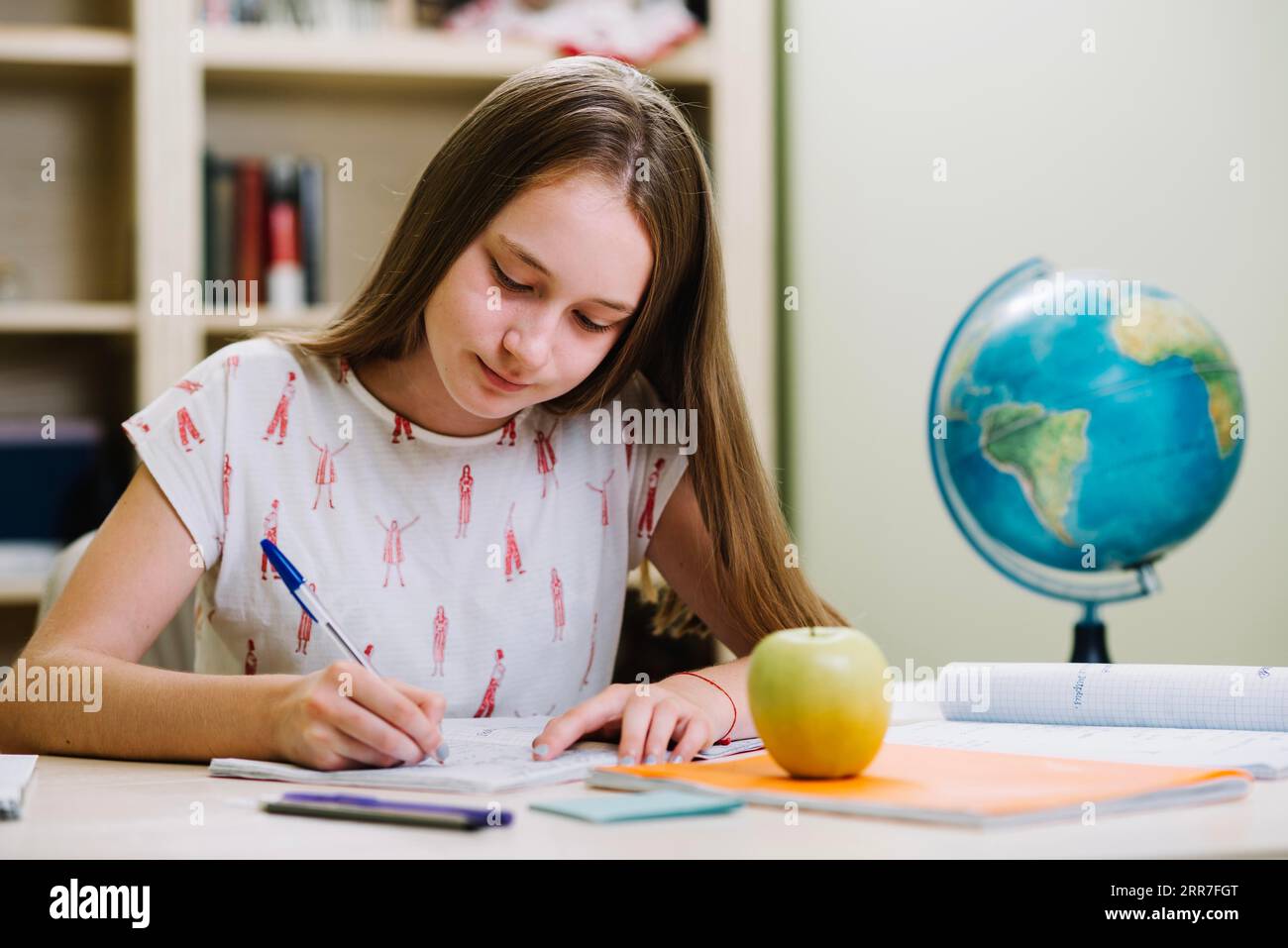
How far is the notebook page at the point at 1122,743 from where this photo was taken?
2.94 ft

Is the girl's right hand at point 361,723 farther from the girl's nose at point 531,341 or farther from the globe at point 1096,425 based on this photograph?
the globe at point 1096,425

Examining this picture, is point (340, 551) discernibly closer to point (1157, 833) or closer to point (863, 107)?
point (1157, 833)

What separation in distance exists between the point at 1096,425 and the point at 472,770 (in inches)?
33.1

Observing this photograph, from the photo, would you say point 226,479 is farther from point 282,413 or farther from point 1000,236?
point 1000,236

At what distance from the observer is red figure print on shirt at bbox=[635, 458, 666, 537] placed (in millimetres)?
1503

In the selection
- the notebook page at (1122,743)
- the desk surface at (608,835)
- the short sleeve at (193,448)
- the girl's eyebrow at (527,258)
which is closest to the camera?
the desk surface at (608,835)

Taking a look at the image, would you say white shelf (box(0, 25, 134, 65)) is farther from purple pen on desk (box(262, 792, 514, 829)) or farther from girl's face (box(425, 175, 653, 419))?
purple pen on desk (box(262, 792, 514, 829))

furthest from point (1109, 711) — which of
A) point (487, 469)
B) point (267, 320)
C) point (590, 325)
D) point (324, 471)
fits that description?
point (267, 320)

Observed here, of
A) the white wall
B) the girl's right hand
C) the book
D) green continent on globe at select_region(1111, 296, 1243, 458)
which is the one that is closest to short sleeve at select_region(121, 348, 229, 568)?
the girl's right hand

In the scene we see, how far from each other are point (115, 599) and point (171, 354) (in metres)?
1.43

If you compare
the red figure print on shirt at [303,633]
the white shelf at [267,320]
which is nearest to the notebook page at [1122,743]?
the red figure print on shirt at [303,633]

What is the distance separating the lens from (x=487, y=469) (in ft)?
4.75

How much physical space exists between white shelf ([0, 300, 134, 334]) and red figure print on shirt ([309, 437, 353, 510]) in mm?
1299
